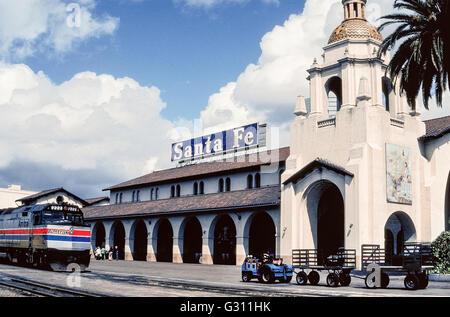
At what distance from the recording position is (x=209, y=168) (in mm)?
51562

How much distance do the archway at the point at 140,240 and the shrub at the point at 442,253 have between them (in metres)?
33.5

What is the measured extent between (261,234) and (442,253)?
18149mm

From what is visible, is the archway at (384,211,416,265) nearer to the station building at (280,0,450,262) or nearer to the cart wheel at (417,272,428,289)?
the station building at (280,0,450,262)

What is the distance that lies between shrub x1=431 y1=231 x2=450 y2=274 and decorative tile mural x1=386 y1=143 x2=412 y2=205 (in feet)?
18.1

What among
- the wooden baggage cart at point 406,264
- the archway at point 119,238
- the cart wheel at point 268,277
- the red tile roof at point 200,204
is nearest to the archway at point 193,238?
the red tile roof at point 200,204

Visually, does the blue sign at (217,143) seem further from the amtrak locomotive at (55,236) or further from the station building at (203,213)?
the amtrak locomotive at (55,236)

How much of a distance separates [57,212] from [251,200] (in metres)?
16.2

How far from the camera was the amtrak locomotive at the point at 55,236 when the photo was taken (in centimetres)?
2936

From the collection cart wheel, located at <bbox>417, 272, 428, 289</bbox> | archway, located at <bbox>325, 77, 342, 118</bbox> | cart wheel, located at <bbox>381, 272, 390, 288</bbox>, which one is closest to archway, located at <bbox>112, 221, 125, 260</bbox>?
archway, located at <bbox>325, 77, 342, 118</bbox>

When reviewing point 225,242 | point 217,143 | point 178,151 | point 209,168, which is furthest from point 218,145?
point 225,242

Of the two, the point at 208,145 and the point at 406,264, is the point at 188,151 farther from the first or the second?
the point at 406,264

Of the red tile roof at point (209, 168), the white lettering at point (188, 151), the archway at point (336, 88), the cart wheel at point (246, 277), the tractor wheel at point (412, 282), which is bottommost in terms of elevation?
the cart wheel at point (246, 277)

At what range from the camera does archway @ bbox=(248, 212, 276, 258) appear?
43.1 meters

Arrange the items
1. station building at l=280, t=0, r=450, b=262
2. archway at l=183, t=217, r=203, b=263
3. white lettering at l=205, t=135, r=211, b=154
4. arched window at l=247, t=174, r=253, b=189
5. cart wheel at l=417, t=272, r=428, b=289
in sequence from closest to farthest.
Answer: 1. cart wheel at l=417, t=272, r=428, b=289
2. station building at l=280, t=0, r=450, b=262
3. arched window at l=247, t=174, r=253, b=189
4. archway at l=183, t=217, r=203, b=263
5. white lettering at l=205, t=135, r=211, b=154
